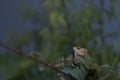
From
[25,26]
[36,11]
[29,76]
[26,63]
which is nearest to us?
[29,76]

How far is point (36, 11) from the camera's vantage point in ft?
6.25

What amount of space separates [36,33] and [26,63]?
42 centimetres

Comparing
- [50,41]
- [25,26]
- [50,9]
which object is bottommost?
[25,26]

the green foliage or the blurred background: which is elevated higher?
the green foliage

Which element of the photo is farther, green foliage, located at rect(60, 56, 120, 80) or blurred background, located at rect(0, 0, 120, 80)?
blurred background, located at rect(0, 0, 120, 80)

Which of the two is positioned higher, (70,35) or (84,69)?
(84,69)

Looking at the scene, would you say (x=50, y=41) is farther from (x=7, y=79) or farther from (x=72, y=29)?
(x=7, y=79)

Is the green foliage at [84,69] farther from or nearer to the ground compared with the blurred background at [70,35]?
farther from the ground

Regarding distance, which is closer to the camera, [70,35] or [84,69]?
[84,69]

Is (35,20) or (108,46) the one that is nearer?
(108,46)

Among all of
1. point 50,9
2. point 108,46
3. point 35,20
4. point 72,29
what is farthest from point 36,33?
point 108,46

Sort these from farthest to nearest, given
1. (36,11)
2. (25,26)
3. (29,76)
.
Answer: (25,26) → (36,11) → (29,76)

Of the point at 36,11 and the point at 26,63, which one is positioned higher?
the point at 36,11

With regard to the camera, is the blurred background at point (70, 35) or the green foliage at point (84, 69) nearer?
the green foliage at point (84, 69)
